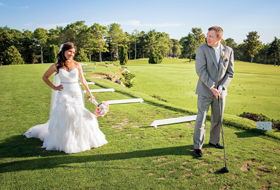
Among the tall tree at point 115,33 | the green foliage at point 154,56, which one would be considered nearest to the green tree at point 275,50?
the green foliage at point 154,56

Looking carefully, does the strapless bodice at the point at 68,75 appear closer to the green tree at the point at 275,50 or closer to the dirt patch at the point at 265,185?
the dirt patch at the point at 265,185

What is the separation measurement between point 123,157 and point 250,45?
70321 millimetres

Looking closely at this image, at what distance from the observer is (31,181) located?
121 inches

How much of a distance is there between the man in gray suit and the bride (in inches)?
92.1

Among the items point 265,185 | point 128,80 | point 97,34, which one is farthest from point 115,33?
point 265,185

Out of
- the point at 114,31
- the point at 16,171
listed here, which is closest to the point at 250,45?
the point at 114,31

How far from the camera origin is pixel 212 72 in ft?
12.5

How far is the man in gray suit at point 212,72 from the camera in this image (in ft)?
12.1

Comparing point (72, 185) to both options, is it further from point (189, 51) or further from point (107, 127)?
point (189, 51)

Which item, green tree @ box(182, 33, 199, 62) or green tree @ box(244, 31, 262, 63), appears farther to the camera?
green tree @ box(182, 33, 199, 62)

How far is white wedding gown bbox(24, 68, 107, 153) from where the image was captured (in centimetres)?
407

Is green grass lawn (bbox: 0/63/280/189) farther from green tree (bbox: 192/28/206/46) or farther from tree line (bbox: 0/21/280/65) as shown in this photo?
green tree (bbox: 192/28/206/46)

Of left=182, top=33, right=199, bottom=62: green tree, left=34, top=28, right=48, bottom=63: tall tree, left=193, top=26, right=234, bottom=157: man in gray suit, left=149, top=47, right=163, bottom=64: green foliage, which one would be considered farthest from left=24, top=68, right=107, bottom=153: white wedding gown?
left=182, top=33, right=199, bottom=62: green tree

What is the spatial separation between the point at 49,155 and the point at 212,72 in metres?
3.71
